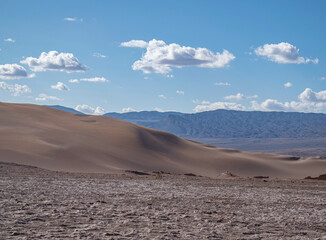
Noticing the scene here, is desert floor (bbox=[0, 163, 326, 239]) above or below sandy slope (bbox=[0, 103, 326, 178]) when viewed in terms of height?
below

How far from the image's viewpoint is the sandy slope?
1299 inches

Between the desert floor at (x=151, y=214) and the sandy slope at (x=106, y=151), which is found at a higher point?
the sandy slope at (x=106, y=151)

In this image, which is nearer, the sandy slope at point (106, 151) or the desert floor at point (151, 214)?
the desert floor at point (151, 214)

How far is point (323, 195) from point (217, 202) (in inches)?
225

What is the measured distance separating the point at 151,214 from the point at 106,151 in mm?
29194

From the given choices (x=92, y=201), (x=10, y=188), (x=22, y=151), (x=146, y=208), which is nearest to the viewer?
(x=146, y=208)

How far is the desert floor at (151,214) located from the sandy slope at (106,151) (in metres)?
15.6

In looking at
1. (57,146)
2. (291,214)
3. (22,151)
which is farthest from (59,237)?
(57,146)

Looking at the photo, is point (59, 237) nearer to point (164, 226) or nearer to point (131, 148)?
point (164, 226)

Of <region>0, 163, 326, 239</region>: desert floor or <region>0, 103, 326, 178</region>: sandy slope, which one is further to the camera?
<region>0, 103, 326, 178</region>: sandy slope

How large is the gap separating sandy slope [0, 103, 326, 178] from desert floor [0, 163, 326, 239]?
613 inches

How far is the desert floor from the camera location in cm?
880

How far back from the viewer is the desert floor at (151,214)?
880 centimetres

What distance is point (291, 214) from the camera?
11922 mm
